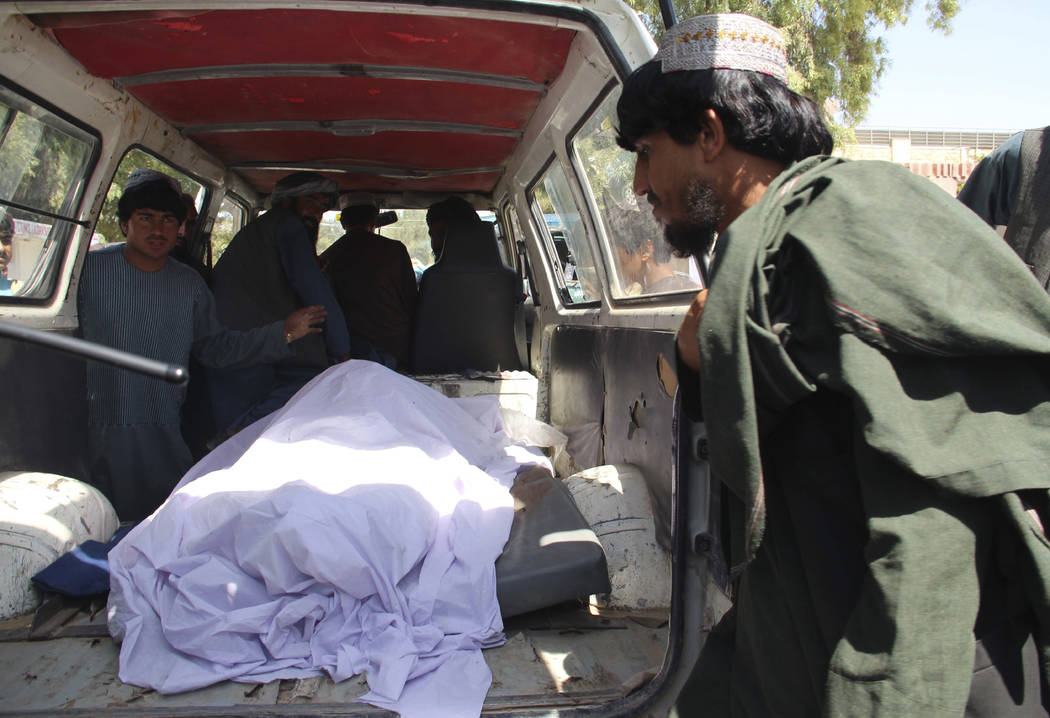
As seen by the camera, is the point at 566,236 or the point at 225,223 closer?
the point at 566,236

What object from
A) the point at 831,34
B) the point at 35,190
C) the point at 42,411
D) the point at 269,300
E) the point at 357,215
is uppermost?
the point at 831,34

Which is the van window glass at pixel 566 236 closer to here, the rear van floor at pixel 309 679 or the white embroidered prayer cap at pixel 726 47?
the rear van floor at pixel 309 679

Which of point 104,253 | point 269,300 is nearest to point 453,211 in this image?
point 269,300

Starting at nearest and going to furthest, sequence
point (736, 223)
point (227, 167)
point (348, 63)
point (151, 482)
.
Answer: point (736, 223)
point (348, 63)
point (151, 482)
point (227, 167)

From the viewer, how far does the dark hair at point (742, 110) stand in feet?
3.77

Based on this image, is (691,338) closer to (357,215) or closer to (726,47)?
(726,47)

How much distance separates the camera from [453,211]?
5078 mm

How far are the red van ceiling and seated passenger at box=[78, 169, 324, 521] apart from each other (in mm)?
548

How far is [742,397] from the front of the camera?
92 centimetres

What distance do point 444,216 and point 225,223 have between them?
141cm

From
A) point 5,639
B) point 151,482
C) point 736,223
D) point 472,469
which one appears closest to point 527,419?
point 472,469

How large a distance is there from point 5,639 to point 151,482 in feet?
4.20

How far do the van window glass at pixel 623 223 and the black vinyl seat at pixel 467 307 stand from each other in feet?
5.45

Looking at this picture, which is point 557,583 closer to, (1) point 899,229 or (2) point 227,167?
(1) point 899,229
